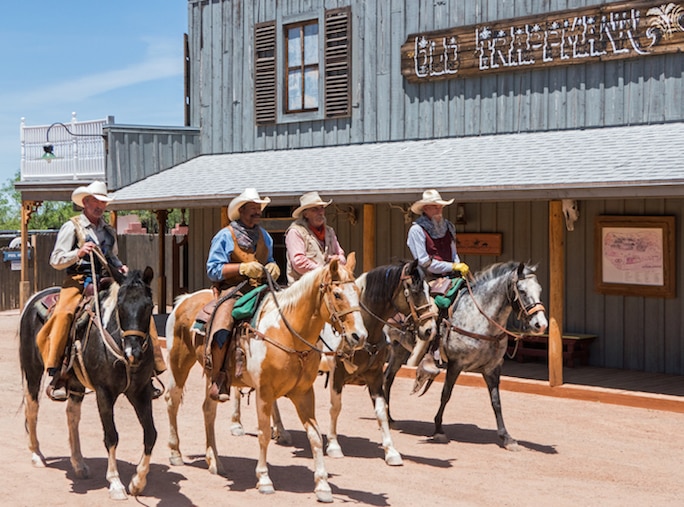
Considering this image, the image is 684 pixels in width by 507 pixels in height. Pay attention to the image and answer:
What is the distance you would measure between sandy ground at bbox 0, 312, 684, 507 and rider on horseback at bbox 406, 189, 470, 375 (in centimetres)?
119

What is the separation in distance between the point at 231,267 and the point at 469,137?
27.7ft

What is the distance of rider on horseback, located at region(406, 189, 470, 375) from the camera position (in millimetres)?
9750

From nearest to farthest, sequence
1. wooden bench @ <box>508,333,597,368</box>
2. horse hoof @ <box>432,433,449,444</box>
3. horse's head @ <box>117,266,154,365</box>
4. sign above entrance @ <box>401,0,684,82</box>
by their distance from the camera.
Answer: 1. horse's head @ <box>117,266,154,365</box>
2. horse hoof @ <box>432,433,449,444</box>
3. sign above entrance @ <box>401,0,684,82</box>
4. wooden bench @ <box>508,333,597,368</box>

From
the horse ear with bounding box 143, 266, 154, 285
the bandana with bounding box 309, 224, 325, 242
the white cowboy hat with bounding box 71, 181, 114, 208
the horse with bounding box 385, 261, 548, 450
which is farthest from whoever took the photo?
the horse with bounding box 385, 261, 548, 450

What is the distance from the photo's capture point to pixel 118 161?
1886 cm

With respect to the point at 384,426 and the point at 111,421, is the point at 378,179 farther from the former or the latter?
the point at 111,421

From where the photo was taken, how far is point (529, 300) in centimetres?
929

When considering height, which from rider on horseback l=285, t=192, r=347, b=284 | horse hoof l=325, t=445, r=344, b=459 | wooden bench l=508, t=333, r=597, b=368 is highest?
rider on horseback l=285, t=192, r=347, b=284

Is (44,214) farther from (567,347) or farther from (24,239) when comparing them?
(567,347)

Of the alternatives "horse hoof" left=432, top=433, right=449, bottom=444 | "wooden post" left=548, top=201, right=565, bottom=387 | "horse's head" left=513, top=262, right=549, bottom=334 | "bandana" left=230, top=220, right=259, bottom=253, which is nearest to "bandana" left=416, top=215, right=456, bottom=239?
"horse's head" left=513, top=262, right=549, bottom=334

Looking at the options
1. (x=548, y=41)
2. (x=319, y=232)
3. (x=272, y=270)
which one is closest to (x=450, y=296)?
(x=319, y=232)

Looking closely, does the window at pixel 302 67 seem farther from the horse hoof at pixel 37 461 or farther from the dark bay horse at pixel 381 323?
the horse hoof at pixel 37 461

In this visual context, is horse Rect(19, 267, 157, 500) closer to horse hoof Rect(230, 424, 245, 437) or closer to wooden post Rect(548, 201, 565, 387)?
horse hoof Rect(230, 424, 245, 437)

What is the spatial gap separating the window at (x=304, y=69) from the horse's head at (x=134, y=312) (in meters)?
10.5
